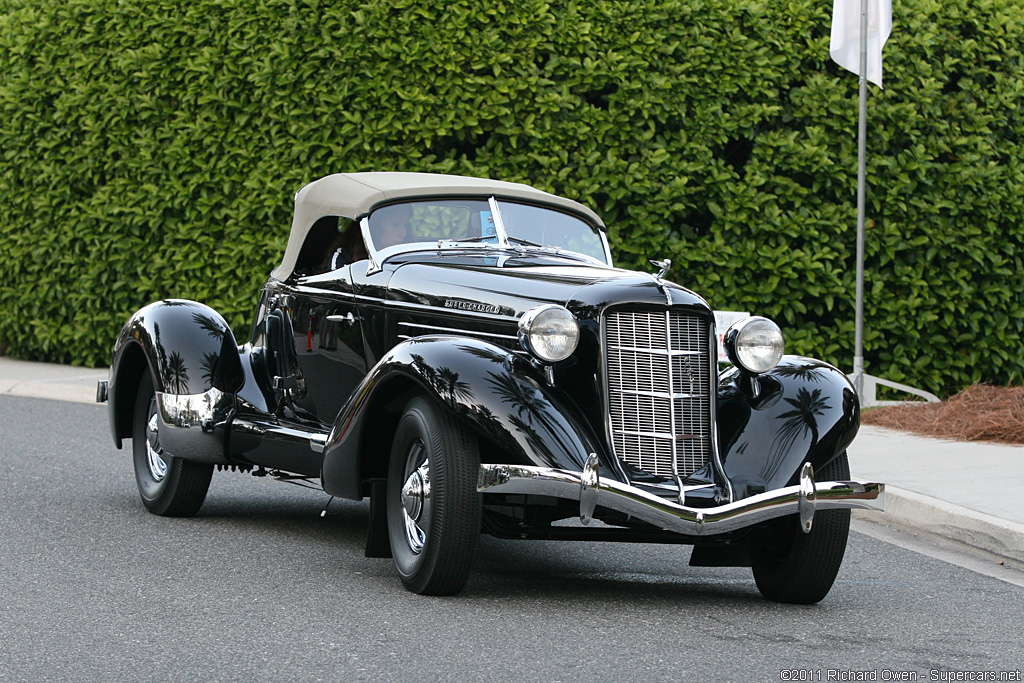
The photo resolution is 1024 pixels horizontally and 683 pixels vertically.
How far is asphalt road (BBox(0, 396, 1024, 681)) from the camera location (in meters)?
4.37

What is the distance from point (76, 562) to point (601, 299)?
2585mm

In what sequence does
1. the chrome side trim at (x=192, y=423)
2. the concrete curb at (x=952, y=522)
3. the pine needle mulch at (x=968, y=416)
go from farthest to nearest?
the pine needle mulch at (x=968, y=416) → the chrome side trim at (x=192, y=423) → the concrete curb at (x=952, y=522)

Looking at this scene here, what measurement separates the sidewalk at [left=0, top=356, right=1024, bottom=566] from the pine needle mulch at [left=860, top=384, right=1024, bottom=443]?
21 centimetres

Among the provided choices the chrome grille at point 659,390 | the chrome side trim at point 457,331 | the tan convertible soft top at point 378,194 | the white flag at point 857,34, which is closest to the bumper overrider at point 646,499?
the chrome grille at point 659,390

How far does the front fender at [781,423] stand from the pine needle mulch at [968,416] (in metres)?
4.22

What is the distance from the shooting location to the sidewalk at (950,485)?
22.1 feet

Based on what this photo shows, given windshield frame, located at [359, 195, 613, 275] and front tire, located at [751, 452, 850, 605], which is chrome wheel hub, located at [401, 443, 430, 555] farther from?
front tire, located at [751, 452, 850, 605]

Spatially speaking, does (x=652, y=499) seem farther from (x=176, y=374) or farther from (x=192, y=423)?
(x=176, y=374)

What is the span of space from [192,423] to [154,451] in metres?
0.62

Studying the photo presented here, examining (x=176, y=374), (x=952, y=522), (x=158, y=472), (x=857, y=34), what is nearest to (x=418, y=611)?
(x=176, y=374)

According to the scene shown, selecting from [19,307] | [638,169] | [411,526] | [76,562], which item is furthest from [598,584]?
[19,307]

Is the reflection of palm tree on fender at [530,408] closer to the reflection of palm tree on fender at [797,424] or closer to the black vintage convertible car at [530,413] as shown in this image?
the black vintage convertible car at [530,413]

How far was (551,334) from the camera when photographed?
5.26m

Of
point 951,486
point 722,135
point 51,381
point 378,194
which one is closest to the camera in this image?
point 378,194
